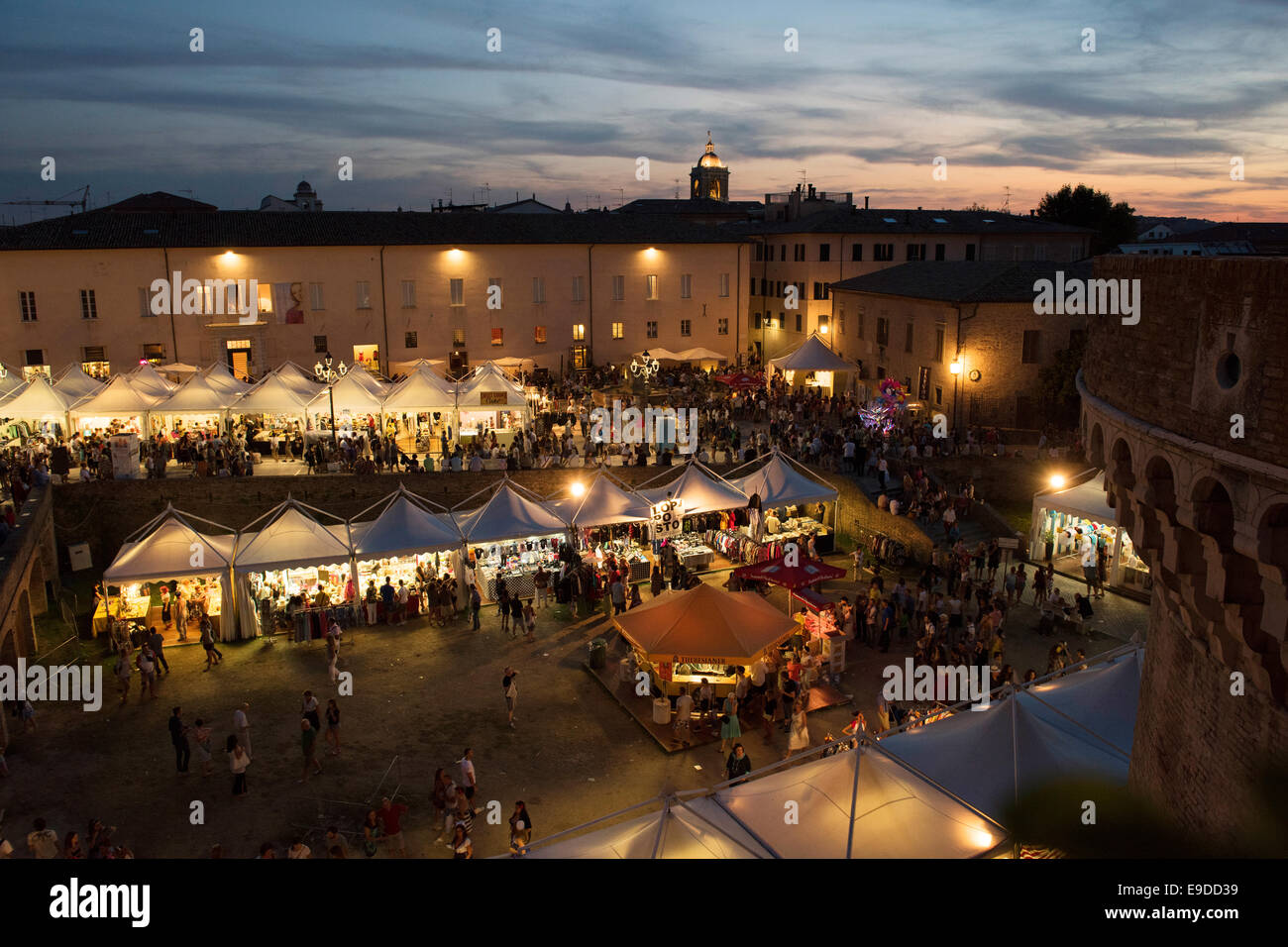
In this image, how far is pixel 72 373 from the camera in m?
31.5

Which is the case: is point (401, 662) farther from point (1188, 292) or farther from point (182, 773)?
point (1188, 292)

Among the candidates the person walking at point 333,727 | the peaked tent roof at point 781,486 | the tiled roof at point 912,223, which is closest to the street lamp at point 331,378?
the peaked tent roof at point 781,486

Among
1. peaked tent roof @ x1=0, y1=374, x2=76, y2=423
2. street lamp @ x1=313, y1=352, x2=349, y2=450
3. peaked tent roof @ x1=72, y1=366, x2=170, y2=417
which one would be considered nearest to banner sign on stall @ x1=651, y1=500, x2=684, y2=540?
street lamp @ x1=313, y1=352, x2=349, y2=450

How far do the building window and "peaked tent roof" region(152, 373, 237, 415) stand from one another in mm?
25256

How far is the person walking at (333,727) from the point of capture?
15.3 metres

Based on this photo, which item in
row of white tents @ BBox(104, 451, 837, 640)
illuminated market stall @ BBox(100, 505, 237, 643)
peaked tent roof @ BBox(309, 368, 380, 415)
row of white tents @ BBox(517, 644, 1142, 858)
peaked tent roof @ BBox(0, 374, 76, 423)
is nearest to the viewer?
row of white tents @ BBox(517, 644, 1142, 858)

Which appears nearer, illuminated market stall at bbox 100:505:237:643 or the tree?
illuminated market stall at bbox 100:505:237:643

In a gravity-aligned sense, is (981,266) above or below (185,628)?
above

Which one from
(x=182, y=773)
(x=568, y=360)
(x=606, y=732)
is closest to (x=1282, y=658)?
(x=606, y=732)

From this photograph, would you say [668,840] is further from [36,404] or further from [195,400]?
[36,404]

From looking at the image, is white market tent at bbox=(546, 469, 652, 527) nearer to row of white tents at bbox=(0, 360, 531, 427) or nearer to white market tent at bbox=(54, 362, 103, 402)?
row of white tents at bbox=(0, 360, 531, 427)

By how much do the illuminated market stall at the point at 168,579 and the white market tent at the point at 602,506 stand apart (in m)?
7.44

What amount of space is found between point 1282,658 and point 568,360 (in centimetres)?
3913

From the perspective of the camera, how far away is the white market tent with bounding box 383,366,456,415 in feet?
99.9
